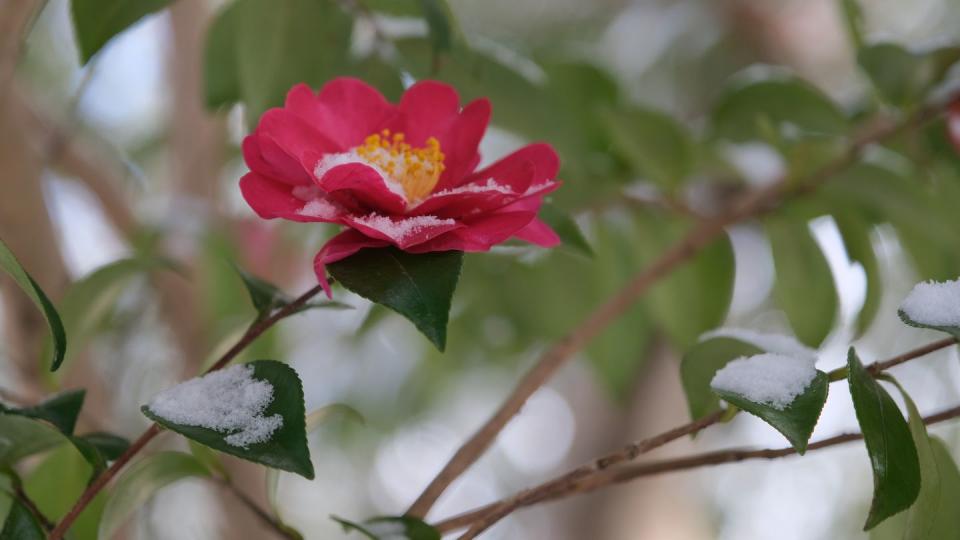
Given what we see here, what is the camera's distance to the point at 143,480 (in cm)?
38

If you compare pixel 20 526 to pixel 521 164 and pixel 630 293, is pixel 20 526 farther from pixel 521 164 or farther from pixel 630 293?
pixel 630 293

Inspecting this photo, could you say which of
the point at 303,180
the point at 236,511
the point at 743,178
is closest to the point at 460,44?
the point at 303,180

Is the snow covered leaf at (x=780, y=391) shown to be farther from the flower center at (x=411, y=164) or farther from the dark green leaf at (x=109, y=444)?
the dark green leaf at (x=109, y=444)

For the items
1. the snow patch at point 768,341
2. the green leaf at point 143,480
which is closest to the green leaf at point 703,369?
the snow patch at point 768,341

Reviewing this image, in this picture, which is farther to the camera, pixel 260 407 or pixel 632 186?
pixel 632 186

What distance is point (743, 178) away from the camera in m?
0.73

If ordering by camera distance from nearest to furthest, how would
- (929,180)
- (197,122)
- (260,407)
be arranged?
(260,407)
(929,180)
(197,122)

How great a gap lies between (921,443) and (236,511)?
600mm

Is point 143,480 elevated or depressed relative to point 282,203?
depressed

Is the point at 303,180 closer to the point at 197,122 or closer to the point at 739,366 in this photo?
the point at 739,366

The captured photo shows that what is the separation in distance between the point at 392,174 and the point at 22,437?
17cm

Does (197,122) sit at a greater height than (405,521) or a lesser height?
greater

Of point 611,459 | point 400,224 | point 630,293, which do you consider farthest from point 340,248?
point 630,293

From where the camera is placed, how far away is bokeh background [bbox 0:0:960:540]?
0.62 m
